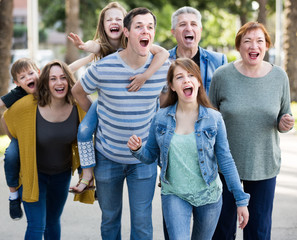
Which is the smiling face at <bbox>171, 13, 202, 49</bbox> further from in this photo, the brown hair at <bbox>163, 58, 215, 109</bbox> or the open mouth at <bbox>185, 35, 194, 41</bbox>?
the brown hair at <bbox>163, 58, 215, 109</bbox>

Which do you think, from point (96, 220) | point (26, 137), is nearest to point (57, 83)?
point (26, 137)

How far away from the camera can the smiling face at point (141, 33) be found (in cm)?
367

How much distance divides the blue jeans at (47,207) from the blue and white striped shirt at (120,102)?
577mm

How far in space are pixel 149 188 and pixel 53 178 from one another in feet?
2.71

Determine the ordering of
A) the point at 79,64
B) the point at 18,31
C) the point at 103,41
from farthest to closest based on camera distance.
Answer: the point at 18,31 < the point at 79,64 < the point at 103,41

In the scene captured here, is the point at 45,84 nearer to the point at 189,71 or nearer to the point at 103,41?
the point at 103,41

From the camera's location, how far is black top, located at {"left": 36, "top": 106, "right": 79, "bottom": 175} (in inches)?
159

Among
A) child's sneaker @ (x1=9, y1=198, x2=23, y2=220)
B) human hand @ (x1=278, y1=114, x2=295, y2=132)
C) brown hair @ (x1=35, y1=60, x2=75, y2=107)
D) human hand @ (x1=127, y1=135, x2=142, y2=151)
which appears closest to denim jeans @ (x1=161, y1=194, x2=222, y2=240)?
human hand @ (x1=127, y1=135, x2=142, y2=151)

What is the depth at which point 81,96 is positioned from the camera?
394cm

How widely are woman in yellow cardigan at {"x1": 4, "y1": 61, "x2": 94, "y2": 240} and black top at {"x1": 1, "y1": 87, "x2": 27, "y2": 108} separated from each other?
0.33ft

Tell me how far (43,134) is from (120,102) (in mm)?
746

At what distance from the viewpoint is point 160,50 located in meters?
3.95

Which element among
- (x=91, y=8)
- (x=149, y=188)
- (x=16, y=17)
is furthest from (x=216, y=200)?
(x=16, y=17)

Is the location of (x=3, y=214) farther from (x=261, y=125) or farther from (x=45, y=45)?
(x=45, y=45)
